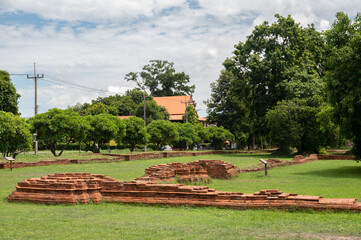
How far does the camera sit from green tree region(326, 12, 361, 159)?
1790 centimetres

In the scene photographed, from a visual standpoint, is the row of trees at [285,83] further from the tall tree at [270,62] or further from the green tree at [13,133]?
the green tree at [13,133]

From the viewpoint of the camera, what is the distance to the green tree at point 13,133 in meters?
22.2

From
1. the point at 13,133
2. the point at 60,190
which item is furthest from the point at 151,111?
the point at 60,190

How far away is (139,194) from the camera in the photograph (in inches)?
388

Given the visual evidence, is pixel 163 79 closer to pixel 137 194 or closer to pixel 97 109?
pixel 97 109

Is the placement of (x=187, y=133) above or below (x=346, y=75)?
below

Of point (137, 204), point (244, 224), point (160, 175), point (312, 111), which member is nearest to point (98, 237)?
point (244, 224)

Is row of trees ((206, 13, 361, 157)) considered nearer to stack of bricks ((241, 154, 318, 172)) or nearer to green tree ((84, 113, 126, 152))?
stack of bricks ((241, 154, 318, 172))

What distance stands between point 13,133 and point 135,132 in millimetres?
13872

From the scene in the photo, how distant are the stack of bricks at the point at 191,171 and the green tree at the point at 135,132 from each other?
57.5 ft

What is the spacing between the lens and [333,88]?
61.8 ft

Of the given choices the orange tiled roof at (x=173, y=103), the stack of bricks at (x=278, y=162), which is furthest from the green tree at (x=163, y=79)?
the stack of bricks at (x=278, y=162)

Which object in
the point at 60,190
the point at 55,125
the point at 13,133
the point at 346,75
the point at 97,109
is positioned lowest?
the point at 60,190

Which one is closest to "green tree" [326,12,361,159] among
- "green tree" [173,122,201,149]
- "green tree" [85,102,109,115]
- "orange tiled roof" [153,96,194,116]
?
"green tree" [173,122,201,149]
